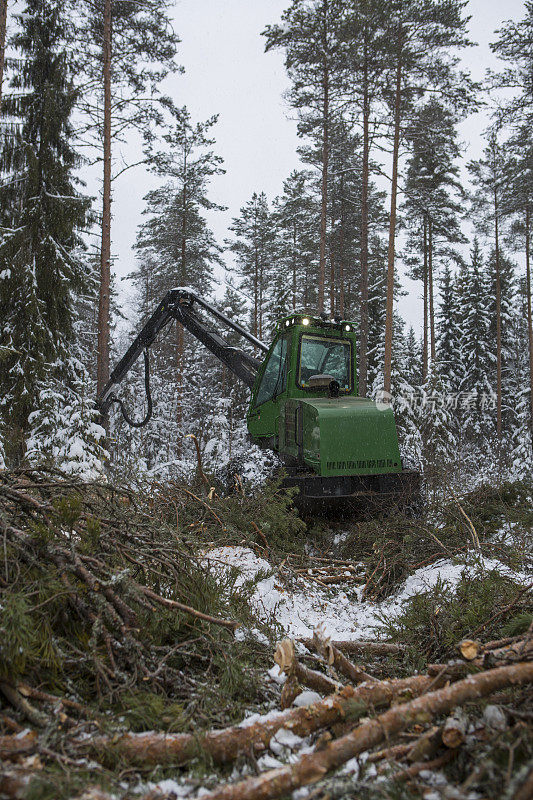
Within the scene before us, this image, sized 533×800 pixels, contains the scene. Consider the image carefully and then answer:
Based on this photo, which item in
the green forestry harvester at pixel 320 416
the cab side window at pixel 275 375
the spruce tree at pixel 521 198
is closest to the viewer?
the green forestry harvester at pixel 320 416

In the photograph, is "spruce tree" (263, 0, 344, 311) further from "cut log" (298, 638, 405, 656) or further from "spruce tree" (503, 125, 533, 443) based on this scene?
"cut log" (298, 638, 405, 656)

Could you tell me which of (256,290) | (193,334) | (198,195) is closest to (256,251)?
(256,290)

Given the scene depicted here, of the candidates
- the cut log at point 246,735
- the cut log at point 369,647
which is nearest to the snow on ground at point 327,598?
the cut log at point 369,647

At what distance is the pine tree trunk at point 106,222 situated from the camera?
12562 millimetres

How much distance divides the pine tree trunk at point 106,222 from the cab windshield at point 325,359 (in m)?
6.16

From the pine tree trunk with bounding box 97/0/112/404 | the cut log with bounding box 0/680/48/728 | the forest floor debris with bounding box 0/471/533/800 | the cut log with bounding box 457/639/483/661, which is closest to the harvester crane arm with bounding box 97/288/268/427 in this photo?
the pine tree trunk with bounding box 97/0/112/404

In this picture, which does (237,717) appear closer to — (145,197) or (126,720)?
(126,720)

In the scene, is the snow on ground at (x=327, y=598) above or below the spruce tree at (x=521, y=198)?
below

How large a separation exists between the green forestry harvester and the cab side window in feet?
0.05

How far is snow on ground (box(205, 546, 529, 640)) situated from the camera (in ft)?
12.7

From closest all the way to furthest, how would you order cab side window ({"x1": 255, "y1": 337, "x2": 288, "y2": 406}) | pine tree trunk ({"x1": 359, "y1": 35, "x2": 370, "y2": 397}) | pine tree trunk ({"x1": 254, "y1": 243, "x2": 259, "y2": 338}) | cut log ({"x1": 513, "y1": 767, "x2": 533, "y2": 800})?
cut log ({"x1": 513, "y1": 767, "x2": 533, "y2": 800})
cab side window ({"x1": 255, "y1": 337, "x2": 288, "y2": 406})
pine tree trunk ({"x1": 359, "y1": 35, "x2": 370, "y2": 397})
pine tree trunk ({"x1": 254, "y1": 243, "x2": 259, "y2": 338})

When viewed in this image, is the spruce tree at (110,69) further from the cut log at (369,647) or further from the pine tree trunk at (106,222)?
the cut log at (369,647)

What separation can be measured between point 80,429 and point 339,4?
14.8 metres

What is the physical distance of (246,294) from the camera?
3203 cm
